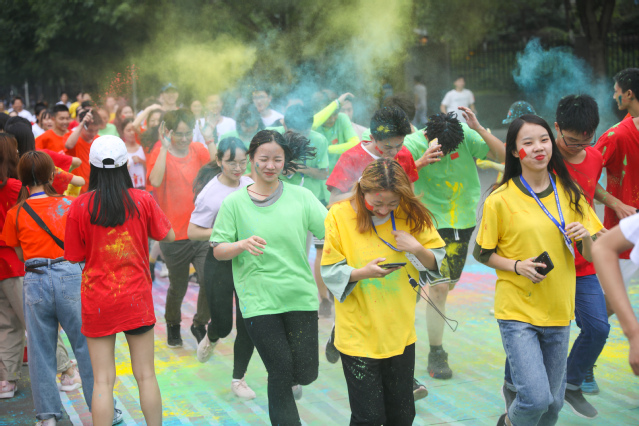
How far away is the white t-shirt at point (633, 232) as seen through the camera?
103 inches

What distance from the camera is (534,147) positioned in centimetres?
385

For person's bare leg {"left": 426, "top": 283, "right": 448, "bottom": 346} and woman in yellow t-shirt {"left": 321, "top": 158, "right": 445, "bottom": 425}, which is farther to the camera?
person's bare leg {"left": 426, "top": 283, "right": 448, "bottom": 346}

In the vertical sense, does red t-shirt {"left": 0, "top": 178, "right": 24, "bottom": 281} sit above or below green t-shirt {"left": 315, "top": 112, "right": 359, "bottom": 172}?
below

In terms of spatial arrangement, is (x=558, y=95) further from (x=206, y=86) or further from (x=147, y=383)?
(x=147, y=383)

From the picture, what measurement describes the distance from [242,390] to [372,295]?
194 cm

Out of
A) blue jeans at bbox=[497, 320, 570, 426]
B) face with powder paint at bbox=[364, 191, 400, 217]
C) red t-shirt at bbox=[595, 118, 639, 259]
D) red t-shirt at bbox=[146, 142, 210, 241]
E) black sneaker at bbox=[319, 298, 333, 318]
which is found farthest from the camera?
black sneaker at bbox=[319, 298, 333, 318]

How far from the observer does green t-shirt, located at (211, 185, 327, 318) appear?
13.8ft

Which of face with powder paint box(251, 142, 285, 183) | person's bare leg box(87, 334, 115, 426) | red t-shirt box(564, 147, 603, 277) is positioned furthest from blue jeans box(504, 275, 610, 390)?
person's bare leg box(87, 334, 115, 426)

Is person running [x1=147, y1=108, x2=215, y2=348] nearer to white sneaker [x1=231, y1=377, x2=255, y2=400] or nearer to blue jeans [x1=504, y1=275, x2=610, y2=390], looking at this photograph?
white sneaker [x1=231, y1=377, x2=255, y2=400]

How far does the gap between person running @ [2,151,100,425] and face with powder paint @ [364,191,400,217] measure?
2.17 metres

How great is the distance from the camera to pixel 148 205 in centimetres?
418

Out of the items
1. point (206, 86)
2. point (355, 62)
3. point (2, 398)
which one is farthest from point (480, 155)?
point (206, 86)

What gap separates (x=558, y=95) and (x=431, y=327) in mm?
13082

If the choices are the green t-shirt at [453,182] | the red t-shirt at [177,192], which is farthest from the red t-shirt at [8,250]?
the green t-shirt at [453,182]
